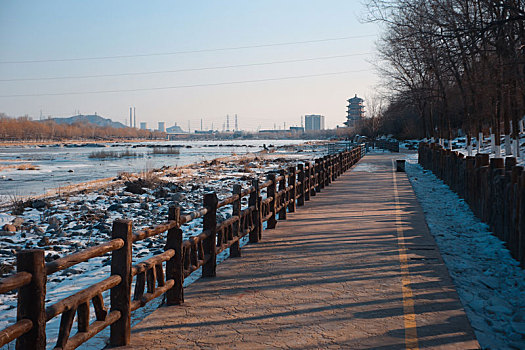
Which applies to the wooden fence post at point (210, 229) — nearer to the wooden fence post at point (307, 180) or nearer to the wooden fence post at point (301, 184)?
the wooden fence post at point (301, 184)

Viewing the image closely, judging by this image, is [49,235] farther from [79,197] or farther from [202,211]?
[79,197]


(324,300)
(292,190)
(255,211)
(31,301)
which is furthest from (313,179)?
(31,301)

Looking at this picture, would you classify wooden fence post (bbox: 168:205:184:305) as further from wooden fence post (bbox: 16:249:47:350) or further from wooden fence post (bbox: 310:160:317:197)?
wooden fence post (bbox: 310:160:317:197)

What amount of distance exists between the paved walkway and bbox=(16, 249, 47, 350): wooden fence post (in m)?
1.53

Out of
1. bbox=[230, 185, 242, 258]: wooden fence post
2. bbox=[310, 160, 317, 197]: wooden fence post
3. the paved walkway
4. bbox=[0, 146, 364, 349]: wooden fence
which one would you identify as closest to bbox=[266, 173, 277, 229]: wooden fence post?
the paved walkway

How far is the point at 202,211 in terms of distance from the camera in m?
7.19

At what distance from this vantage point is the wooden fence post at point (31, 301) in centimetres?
360

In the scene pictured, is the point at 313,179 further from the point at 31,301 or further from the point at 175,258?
the point at 31,301

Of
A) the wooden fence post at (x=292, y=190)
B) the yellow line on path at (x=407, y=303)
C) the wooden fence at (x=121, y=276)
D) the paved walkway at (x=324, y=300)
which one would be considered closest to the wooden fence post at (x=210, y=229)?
the wooden fence at (x=121, y=276)

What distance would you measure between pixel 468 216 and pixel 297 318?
900 cm

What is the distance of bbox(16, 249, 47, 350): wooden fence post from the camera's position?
3596mm

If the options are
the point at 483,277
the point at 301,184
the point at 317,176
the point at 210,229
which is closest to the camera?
the point at 210,229

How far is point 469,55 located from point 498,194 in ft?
39.7

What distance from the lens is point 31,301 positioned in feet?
11.8
